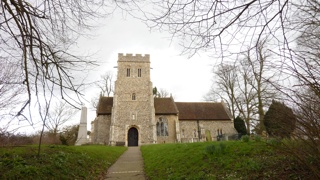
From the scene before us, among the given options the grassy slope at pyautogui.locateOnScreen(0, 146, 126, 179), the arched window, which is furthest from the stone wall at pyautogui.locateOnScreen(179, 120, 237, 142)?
the grassy slope at pyautogui.locateOnScreen(0, 146, 126, 179)

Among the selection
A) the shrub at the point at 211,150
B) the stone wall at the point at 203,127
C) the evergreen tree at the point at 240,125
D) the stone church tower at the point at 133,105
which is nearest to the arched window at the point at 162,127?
the stone church tower at the point at 133,105

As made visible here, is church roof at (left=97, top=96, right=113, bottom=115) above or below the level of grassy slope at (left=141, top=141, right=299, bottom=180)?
above

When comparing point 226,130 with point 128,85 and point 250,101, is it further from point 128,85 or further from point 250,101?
point 128,85

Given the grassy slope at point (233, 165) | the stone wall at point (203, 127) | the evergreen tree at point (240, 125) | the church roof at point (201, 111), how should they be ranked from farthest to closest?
the church roof at point (201, 111) < the stone wall at point (203, 127) < the evergreen tree at point (240, 125) < the grassy slope at point (233, 165)

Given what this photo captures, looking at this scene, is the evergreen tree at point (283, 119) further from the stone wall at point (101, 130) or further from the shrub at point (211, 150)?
the stone wall at point (101, 130)

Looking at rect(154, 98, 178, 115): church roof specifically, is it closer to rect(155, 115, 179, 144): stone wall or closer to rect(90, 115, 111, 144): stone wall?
rect(155, 115, 179, 144): stone wall

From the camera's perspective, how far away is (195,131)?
32.1 m

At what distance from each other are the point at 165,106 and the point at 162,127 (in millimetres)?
3159

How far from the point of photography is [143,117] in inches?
1201

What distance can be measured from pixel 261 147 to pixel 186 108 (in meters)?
26.3

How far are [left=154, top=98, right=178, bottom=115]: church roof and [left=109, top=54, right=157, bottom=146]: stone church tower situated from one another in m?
1.70

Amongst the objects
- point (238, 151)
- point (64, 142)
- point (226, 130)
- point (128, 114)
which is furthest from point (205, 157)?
point (226, 130)

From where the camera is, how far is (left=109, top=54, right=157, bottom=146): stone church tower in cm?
2936

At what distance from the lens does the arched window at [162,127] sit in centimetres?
3095
